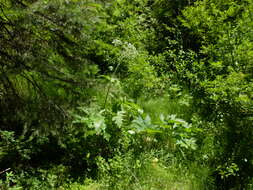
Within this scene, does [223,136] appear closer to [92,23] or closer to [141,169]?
[141,169]

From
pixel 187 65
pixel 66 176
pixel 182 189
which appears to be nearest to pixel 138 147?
pixel 182 189

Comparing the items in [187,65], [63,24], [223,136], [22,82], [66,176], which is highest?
[187,65]

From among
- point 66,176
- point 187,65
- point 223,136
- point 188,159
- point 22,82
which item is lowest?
point 66,176

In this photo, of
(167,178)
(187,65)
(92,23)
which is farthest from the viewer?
(187,65)

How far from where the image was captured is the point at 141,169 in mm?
2688

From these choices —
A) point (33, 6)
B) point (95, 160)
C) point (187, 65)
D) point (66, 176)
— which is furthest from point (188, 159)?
point (33, 6)

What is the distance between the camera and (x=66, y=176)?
8.48 feet

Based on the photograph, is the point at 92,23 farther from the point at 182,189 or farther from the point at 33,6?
the point at 182,189

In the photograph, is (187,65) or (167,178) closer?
(167,178)

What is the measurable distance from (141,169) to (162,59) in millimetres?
2528

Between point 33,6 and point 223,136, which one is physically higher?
point 33,6

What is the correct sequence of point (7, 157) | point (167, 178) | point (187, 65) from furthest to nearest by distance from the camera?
point (187, 65) → point (167, 178) → point (7, 157)

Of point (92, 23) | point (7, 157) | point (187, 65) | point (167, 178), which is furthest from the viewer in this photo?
point (187, 65)

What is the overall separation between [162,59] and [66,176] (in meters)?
2.96
